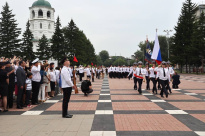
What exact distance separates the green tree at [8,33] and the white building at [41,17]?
80.8 ft

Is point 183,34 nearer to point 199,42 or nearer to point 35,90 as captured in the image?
point 199,42

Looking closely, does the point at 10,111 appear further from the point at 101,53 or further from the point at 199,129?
the point at 101,53

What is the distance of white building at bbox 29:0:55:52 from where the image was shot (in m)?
76.5

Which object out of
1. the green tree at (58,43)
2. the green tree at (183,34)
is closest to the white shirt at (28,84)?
the green tree at (58,43)

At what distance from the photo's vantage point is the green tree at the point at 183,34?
48.8 meters

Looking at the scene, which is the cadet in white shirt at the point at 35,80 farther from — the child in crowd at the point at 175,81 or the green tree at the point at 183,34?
the green tree at the point at 183,34

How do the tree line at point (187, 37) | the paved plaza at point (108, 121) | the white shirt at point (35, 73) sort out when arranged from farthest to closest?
the tree line at point (187, 37) → the white shirt at point (35, 73) → the paved plaza at point (108, 121)

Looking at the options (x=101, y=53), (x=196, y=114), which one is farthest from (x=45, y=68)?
(x=101, y=53)

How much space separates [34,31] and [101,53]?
383 ft

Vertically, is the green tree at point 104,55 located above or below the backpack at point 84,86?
above

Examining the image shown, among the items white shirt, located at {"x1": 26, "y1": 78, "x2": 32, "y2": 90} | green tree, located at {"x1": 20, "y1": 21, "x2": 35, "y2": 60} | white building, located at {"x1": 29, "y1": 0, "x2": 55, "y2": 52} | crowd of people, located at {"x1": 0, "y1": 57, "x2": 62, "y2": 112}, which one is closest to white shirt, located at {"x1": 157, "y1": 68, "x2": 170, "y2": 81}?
crowd of people, located at {"x1": 0, "y1": 57, "x2": 62, "y2": 112}

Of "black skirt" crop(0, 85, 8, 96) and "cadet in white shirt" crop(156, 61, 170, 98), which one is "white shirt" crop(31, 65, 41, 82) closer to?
"black skirt" crop(0, 85, 8, 96)

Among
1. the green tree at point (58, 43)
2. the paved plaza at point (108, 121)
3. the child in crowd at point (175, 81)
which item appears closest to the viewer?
the paved plaza at point (108, 121)

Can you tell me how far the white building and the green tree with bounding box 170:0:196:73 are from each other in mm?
47052
